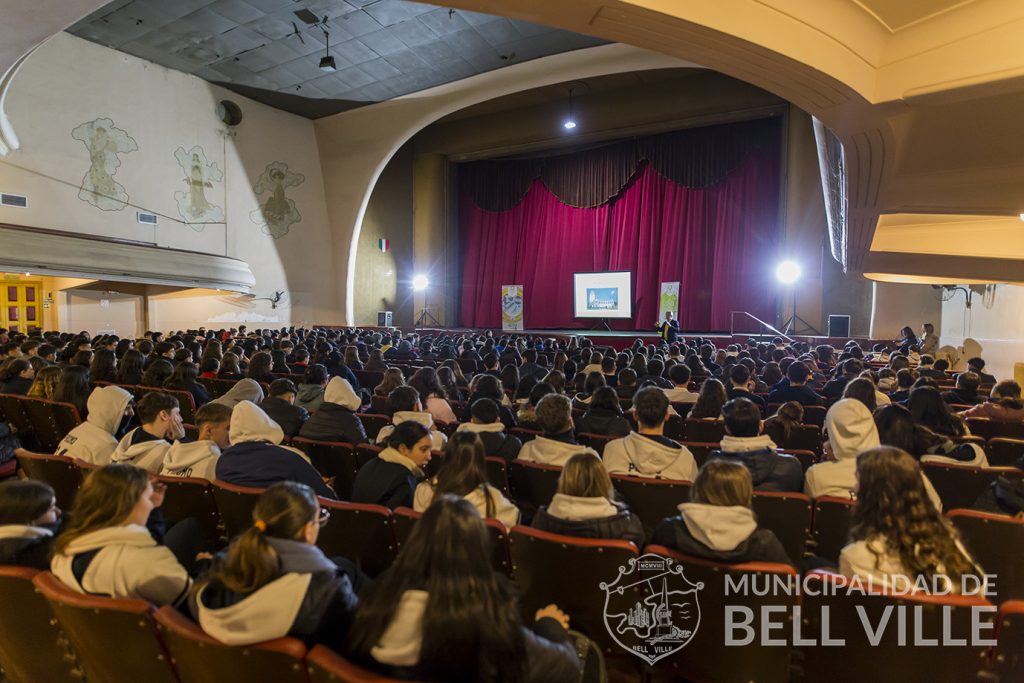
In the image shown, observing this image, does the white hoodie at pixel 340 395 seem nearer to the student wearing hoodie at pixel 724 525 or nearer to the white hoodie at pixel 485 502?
A: the white hoodie at pixel 485 502

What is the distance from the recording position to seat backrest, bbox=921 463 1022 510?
2869mm

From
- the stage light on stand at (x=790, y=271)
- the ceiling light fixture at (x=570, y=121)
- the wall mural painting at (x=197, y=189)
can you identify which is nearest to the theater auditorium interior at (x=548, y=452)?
the wall mural painting at (x=197, y=189)

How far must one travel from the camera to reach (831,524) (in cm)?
250

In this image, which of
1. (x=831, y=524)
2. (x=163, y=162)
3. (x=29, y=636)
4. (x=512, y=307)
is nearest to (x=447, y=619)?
(x=29, y=636)

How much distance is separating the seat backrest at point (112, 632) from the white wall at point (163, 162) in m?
13.1

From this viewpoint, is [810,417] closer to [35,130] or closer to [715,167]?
[715,167]

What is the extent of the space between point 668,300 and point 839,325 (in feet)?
14.7

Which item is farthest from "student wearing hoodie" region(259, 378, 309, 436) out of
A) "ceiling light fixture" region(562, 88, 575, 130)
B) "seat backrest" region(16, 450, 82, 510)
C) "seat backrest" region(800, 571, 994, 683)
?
"ceiling light fixture" region(562, 88, 575, 130)

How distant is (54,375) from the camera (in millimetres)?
4656

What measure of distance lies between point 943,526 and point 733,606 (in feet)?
2.30

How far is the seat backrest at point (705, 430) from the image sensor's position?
13.9 ft

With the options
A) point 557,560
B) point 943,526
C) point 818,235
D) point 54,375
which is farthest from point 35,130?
point 818,235

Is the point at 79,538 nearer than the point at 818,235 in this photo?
Yes

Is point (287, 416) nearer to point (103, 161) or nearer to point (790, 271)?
point (103, 161)
